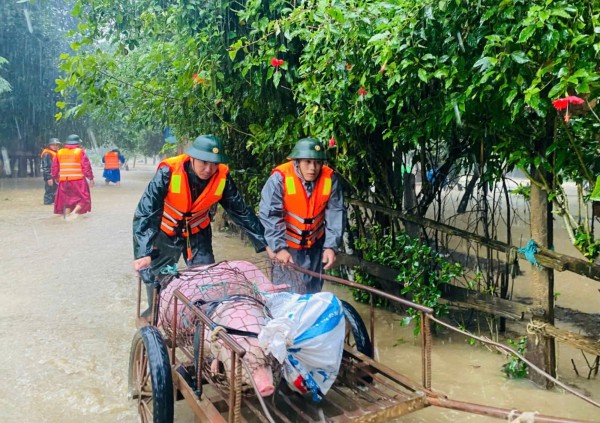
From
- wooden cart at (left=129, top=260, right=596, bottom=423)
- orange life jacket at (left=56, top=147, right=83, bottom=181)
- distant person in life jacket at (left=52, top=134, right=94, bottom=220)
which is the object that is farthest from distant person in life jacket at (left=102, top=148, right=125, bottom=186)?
wooden cart at (left=129, top=260, right=596, bottom=423)

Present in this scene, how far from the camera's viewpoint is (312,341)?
9.30ft

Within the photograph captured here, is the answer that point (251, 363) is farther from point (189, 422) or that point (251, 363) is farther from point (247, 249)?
point (247, 249)

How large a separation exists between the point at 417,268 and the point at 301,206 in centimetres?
121

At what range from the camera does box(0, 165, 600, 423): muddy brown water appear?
12.9ft

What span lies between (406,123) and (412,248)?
1.20m

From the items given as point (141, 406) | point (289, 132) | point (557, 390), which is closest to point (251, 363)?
point (141, 406)

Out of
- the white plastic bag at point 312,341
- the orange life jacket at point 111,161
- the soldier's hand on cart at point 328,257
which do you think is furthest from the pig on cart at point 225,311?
the orange life jacket at point 111,161

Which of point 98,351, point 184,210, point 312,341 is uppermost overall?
point 184,210

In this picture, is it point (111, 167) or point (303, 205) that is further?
point (111, 167)

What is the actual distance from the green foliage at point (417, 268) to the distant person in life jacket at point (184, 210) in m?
1.36

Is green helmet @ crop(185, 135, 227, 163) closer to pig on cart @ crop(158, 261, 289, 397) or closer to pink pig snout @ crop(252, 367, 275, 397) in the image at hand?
pig on cart @ crop(158, 261, 289, 397)

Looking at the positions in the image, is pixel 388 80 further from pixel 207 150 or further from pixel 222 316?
pixel 222 316

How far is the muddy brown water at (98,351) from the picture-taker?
3.92m

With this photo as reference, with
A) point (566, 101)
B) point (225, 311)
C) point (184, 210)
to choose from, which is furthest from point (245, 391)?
point (566, 101)
